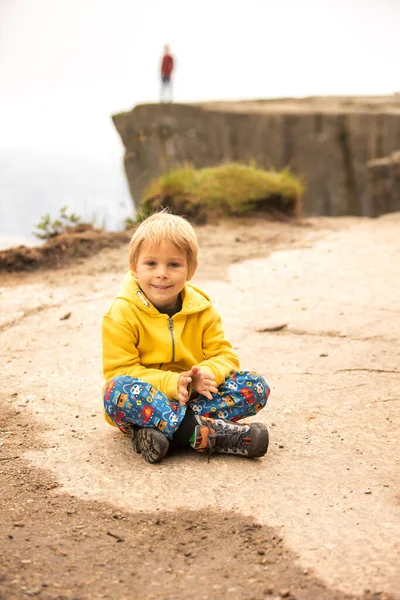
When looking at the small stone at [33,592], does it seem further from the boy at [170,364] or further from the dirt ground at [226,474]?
the boy at [170,364]

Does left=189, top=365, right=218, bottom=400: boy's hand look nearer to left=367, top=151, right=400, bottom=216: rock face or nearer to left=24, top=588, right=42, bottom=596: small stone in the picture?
left=24, top=588, right=42, bottom=596: small stone

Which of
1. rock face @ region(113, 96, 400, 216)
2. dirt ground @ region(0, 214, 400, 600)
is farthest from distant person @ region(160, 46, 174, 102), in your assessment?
dirt ground @ region(0, 214, 400, 600)

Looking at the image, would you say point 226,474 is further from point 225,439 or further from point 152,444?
point 152,444

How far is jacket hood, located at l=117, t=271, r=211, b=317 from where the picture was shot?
108 inches

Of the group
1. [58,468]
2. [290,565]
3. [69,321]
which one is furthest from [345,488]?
[69,321]

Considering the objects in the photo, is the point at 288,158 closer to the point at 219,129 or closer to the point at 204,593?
the point at 219,129

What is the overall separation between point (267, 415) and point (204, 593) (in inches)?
58.7

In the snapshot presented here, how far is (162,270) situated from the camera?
2684 millimetres

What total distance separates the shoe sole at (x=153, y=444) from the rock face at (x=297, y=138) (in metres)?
14.3

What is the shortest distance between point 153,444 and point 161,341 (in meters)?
0.42

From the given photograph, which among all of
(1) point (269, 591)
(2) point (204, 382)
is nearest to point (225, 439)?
(2) point (204, 382)

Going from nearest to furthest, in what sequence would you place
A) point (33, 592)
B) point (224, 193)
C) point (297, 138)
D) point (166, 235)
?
point (33, 592)
point (166, 235)
point (224, 193)
point (297, 138)

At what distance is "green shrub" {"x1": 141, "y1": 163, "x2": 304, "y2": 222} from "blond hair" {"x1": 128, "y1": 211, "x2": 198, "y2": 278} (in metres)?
4.65

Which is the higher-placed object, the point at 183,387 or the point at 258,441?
the point at 183,387
